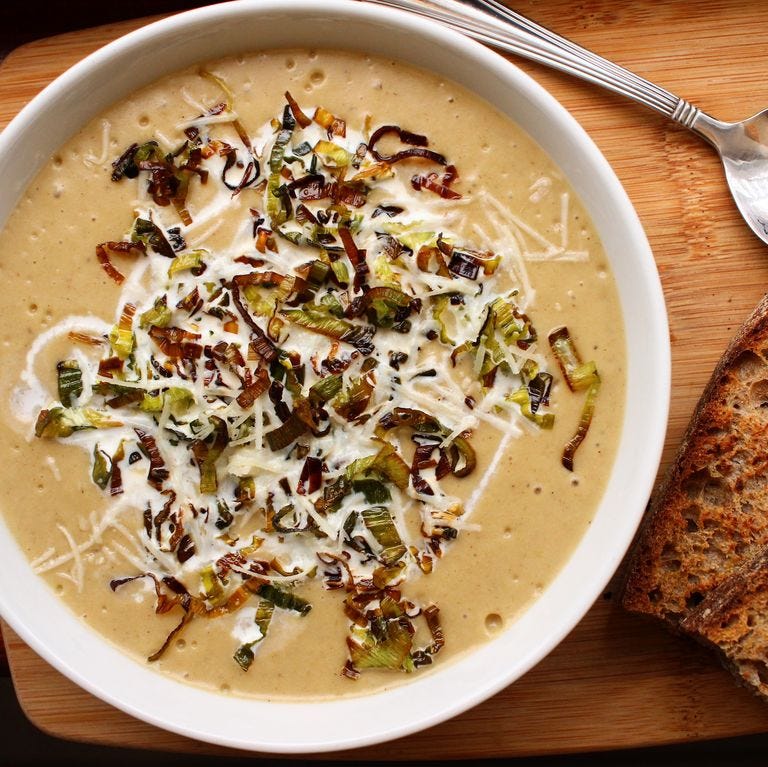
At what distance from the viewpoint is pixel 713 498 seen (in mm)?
2729

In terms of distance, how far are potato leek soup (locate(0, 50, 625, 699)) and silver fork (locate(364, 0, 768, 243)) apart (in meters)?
0.31

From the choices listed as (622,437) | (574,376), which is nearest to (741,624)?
(622,437)

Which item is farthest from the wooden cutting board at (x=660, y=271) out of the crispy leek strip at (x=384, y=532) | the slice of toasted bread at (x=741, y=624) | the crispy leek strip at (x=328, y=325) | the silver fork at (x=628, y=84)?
the crispy leek strip at (x=328, y=325)

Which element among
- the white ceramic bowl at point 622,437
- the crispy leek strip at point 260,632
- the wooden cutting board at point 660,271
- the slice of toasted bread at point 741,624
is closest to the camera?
the white ceramic bowl at point 622,437

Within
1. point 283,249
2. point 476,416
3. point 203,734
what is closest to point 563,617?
point 476,416

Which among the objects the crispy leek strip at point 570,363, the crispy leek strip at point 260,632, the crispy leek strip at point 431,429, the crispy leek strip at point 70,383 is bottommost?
the crispy leek strip at point 260,632

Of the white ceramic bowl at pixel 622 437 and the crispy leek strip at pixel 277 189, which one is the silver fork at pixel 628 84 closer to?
the white ceramic bowl at pixel 622 437

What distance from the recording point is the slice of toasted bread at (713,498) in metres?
2.67

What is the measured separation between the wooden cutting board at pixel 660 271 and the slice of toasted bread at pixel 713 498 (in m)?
0.07

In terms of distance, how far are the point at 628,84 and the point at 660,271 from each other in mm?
545

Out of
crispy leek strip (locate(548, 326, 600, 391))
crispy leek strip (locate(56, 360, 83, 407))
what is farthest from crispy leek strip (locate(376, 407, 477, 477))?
crispy leek strip (locate(56, 360, 83, 407))

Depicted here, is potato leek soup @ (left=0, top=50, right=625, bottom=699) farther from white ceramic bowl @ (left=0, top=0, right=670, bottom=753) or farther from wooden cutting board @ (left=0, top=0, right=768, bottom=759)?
wooden cutting board @ (left=0, top=0, right=768, bottom=759)

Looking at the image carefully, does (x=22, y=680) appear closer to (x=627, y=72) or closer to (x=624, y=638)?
(x=624, y=638)

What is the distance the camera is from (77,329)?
2473 mm
